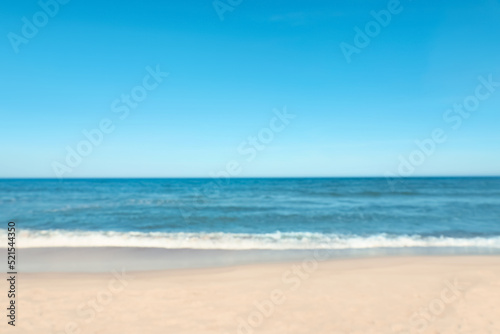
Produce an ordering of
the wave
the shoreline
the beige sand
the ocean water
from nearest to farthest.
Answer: the beige sand < the shoreline < the wave < the ocean water

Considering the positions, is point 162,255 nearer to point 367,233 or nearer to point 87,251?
point 87,251

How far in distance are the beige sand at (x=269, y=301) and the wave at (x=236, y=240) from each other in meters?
3.48

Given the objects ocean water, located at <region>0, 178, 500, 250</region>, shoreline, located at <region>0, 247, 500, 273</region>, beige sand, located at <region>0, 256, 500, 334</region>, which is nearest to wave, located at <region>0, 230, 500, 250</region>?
ocean water, located at <region>0, 178, 500, 250</region>

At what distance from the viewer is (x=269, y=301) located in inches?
237

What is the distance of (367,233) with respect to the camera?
13.9 metres

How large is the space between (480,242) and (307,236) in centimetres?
645

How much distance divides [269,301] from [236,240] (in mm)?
6622

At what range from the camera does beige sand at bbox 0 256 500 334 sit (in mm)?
5039

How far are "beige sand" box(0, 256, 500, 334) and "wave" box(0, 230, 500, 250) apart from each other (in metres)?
3.48

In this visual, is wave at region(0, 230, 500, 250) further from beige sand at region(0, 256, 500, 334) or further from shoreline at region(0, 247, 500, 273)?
beige sand at region(0, 256, 500, 334)

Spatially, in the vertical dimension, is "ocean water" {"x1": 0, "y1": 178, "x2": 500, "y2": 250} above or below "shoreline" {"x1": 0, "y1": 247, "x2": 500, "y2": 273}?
above

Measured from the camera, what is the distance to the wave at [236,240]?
1174 cm

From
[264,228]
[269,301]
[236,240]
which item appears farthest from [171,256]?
[264,228]

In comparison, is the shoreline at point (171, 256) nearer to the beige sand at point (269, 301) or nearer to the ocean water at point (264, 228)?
the ocean water at point (264, 228)
